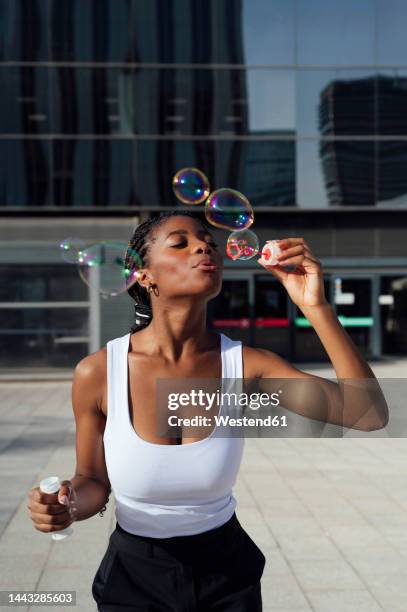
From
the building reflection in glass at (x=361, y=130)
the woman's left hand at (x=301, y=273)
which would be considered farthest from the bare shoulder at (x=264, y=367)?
the building reflection in glass at (x=361, y=130)

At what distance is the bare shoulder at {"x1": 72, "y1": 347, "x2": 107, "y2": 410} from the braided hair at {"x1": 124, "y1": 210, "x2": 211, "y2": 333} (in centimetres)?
29

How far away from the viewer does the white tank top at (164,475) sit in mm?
2039

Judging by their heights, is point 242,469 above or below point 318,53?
below

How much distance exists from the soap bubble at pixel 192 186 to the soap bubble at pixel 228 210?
1.95 ft

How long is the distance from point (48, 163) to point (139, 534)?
16.5m

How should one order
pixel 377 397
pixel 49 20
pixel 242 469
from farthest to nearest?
pixel 49 20 < pixel 242 469 < pixel 377 397

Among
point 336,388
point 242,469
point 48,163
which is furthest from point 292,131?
point 336,388

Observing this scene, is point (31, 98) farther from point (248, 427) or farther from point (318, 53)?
point (248, 427)

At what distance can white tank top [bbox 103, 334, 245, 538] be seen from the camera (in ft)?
6.69

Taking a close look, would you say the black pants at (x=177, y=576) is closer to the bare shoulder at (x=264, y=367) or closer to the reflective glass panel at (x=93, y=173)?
the bare shoulder at (x=264, y=367)

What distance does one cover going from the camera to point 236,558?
2154 mm

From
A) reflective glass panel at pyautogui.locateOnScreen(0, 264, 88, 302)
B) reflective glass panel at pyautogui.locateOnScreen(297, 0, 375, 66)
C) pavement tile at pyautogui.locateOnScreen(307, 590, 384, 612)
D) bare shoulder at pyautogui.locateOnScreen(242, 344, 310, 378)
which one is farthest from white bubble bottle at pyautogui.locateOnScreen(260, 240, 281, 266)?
reflective glass panel at pyautogui.locateOnScreen(297, 0, 375, 66)

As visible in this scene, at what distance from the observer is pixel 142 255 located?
2264 millimetres

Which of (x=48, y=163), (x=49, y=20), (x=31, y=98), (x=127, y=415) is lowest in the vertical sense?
(x=127, y=415)
